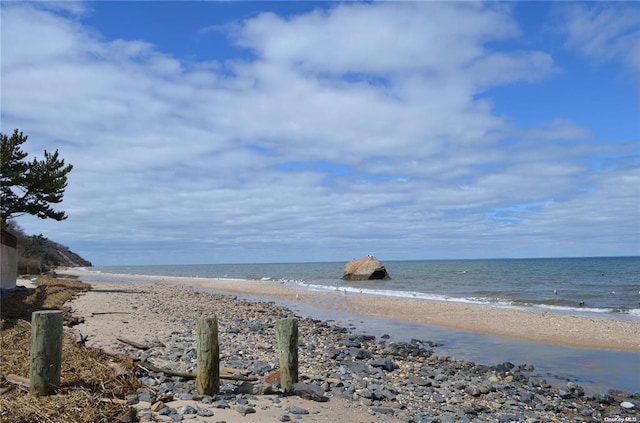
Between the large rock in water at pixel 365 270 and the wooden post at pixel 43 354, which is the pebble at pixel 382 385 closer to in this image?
the wooden post at pixel 43 354

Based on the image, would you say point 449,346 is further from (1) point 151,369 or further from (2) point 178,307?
(2) point 178,307

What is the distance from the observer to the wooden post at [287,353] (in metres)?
8.58

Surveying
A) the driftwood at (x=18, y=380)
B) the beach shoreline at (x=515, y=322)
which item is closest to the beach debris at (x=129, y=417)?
the driftwood at (x=18, y=380)

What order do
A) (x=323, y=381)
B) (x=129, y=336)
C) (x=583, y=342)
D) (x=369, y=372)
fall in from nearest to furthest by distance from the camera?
(x=323, y=381)
(x=369, y=372)
(x=129, y=336)
(x=583, y=342)

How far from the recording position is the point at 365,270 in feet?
181

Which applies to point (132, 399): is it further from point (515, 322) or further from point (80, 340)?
point (515, 322)

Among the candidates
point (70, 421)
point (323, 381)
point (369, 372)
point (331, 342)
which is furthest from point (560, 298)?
point (70, 421)

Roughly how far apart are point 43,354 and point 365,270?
49065mm

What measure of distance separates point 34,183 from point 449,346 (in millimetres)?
22898

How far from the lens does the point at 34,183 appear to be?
26.3 m

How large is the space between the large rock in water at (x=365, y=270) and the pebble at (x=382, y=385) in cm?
3952

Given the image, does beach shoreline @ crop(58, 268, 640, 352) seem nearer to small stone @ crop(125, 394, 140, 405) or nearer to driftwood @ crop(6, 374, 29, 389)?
small stone @ crop(125, 394, 140, 405)

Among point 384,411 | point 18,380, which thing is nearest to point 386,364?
point 384,411

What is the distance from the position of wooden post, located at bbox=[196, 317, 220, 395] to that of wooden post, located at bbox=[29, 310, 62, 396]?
2.09m
